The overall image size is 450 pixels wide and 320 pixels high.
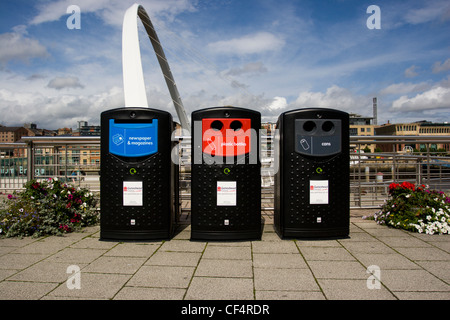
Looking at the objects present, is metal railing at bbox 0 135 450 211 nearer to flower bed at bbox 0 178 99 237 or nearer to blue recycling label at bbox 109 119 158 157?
flower bed at bbox 0 178 99 237

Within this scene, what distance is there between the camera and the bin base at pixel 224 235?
4012 millimetres

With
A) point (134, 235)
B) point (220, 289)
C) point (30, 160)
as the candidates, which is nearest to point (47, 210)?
point (134, 235)

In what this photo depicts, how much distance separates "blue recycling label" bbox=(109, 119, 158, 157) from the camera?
401cm

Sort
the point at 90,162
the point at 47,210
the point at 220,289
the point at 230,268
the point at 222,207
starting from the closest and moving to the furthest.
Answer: the point at 220,289
the point at 230,268
the point at 222,207
the point at 47,210
the point at 90,162

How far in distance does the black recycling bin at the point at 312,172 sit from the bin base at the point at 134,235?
1497 mm

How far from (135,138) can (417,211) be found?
3.88m

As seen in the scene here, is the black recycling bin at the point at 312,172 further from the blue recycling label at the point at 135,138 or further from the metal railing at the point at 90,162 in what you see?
the blue recycling label at the point at 135,138

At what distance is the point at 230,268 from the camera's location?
315 centimetres

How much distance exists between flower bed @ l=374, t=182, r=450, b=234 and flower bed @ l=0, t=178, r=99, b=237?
14.3 feet

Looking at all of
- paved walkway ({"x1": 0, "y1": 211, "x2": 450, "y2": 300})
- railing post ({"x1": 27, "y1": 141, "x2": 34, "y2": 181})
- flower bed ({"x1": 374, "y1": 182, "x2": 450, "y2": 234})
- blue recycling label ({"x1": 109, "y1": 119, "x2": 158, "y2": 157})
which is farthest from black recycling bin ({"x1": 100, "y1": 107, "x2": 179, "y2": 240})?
flower bed ({"x1": 374, "y1": 182, "x2": 450, "y2": 234})

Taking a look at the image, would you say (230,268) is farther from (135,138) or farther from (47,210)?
(47,210)

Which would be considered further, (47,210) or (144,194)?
(47,210)

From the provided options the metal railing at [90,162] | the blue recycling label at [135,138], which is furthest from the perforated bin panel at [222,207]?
the metal railing at [90,162]

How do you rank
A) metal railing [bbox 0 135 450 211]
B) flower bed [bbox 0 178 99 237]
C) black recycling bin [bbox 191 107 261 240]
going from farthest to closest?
metal railing [bbox 0 135 450 211] < flower bed [bbox 0 178 99 237] < black recycling bin [bbox 191 107 261 240]
